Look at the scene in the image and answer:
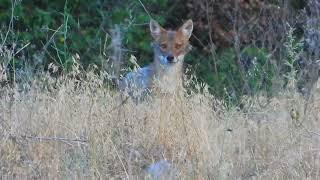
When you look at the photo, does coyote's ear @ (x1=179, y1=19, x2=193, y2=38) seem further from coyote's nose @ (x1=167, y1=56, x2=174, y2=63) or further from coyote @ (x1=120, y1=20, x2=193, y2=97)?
coyote's nose @ (x1=167, y1=56, x2=174, y2=63)

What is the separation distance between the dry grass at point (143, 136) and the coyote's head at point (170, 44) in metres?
2.98

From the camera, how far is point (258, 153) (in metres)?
5.98

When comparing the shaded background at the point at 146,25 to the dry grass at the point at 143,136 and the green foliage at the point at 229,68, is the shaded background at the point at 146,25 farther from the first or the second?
the dry grass at the point at 143,136

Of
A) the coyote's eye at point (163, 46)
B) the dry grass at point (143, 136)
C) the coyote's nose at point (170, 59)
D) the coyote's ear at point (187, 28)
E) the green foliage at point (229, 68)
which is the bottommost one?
the green foliage at point (229, 68)

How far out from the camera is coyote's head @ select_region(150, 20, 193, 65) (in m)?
9.96

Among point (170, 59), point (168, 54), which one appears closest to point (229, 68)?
point (168, 54)

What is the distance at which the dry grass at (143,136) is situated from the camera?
5.53 meters

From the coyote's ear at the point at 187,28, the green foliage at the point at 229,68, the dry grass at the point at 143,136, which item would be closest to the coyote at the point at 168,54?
the coyote's ear at the point at 187,28

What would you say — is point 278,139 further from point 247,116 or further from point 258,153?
point 247,116

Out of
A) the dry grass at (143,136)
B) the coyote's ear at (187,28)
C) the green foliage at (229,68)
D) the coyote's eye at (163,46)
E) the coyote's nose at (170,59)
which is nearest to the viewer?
the dry grass at (143,136)

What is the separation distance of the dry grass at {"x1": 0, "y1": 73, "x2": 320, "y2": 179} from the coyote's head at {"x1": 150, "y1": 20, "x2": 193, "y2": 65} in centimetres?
298

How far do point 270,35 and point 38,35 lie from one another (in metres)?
3.48

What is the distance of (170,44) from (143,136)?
413 cm

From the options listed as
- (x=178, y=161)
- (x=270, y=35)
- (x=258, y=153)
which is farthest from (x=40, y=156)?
(x=270, y=35)
